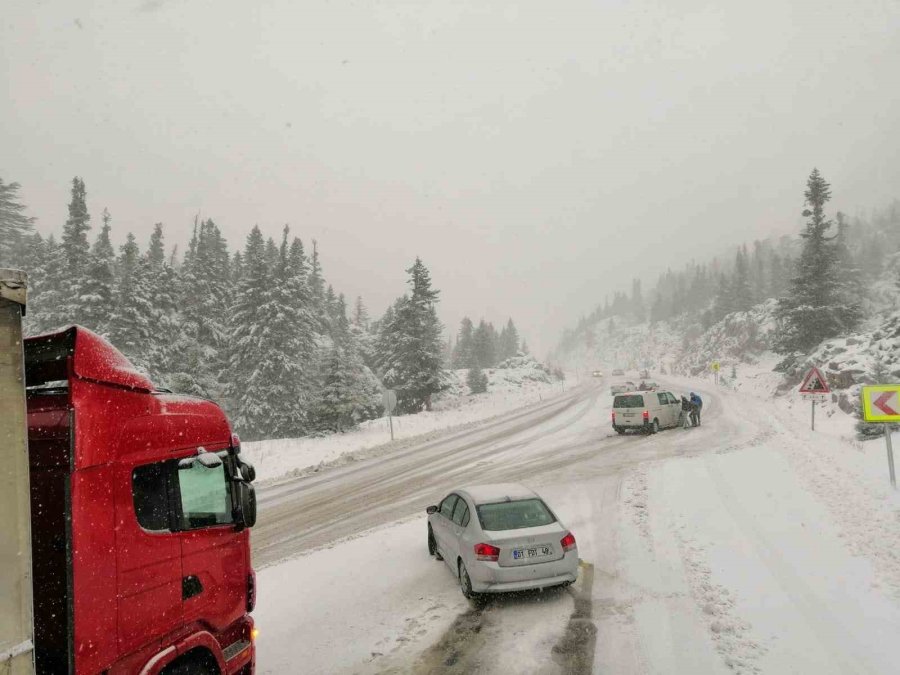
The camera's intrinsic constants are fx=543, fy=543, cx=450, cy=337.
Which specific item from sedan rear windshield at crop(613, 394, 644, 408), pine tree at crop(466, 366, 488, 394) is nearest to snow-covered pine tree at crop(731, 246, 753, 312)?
pine tree at crop(466, 366, 488, 394)

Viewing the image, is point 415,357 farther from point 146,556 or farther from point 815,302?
point 146,556

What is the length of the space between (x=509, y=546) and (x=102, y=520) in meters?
5.28

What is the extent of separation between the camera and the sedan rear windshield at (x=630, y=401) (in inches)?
1003

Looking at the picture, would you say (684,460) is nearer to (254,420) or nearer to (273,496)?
(273,496)

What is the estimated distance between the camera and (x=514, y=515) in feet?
27.0

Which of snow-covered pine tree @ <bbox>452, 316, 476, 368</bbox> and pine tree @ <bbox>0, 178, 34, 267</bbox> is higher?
pine tree @ <bbox>0, 178, 34, 267</bbox>

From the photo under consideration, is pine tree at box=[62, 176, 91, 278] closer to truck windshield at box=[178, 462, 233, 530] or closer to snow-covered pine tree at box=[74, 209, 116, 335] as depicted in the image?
snow-covered pine tree at box=[74, 209, 116, 335]

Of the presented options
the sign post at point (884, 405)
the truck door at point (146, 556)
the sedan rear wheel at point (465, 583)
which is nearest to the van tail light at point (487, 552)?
the sedan rear wheel at point (465, 583)

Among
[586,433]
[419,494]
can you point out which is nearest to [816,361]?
[586,433]

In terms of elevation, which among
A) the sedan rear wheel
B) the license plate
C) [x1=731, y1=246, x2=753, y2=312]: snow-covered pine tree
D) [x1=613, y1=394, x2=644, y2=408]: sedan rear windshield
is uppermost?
[x1=731, y1=246, x2=753, y2=312]: snow-covered pine tree

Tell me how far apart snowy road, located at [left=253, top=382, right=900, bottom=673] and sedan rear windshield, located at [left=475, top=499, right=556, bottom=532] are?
106 cm

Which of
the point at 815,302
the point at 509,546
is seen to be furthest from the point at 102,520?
the point at 815,302

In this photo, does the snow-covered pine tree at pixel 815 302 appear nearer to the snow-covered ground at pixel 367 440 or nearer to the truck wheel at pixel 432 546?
the snow-covered ground at pixel 367 440

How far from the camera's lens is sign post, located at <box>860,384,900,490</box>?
39.1 ft
